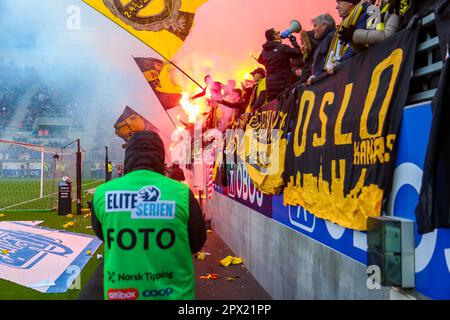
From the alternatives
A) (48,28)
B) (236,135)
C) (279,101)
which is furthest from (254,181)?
(48,28)

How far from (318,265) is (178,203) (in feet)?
7.44

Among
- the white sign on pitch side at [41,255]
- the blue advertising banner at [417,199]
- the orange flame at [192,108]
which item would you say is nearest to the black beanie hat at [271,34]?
the blue advertising banner at [417,199]

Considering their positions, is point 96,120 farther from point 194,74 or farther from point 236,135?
point 236,135

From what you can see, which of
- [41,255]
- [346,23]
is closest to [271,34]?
[346,23]

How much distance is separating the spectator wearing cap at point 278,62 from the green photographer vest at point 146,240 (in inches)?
189

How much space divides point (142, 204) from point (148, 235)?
187 mm

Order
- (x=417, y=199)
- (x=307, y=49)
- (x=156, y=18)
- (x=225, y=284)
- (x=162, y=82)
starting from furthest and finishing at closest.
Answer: (x=162, y=82), (x=156, y=18), (x=225, y=284), (x=307, y=49), (x=417, y=199)

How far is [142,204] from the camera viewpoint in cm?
257

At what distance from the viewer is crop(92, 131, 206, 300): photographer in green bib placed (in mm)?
2527

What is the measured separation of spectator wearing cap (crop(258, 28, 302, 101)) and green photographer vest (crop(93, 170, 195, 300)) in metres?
4.81

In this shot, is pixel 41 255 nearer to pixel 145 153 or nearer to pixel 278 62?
pixel 278 62

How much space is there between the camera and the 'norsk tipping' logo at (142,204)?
8.39ft

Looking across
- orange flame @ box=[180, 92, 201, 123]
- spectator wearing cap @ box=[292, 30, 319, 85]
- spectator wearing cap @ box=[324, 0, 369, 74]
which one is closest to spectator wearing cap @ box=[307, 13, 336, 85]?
spectator wearing cap @ box=[324, 0, 369, 74]

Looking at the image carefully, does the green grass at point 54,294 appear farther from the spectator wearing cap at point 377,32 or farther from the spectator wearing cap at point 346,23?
the spectator wearing cap at point 377,32
